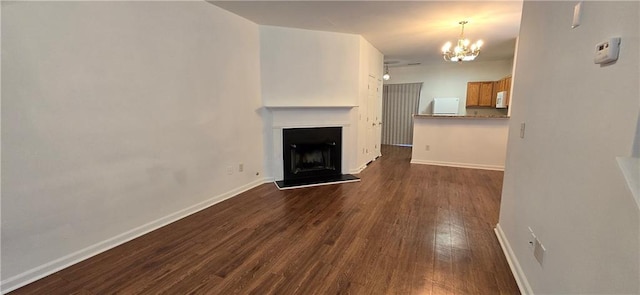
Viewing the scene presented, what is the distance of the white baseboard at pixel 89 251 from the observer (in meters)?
1.77

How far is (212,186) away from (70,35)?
6.37 ft

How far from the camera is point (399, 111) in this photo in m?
8.22

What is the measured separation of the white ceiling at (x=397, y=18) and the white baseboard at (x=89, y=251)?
96.7 inches

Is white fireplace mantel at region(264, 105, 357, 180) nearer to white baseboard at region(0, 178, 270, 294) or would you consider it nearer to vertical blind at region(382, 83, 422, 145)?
white baseboard at region(0, 178, 270, 294)

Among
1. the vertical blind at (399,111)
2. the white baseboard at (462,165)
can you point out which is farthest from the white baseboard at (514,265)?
the vertical blind at (399,111)

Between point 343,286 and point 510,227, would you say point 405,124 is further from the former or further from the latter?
point 343,286

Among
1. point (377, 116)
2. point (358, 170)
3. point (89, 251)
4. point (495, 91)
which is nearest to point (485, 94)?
point (495, 91)

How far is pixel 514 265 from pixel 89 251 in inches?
131

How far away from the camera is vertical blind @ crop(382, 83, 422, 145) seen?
7.89m

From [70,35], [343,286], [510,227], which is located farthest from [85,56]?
[510,227]

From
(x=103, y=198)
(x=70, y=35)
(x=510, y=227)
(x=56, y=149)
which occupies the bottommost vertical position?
(x=510, y=227)

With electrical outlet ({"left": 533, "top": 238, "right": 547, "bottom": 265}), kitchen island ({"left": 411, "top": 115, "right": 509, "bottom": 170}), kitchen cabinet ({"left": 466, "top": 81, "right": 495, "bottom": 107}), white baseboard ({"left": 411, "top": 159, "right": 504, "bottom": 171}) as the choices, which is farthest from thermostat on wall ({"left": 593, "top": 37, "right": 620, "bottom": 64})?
kitchen cabinet ({"left": 466, "top": 81, "right": 495, "bottom": 107})

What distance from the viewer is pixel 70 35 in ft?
6.35

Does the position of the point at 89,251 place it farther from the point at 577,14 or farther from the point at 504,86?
the point at 504,86
